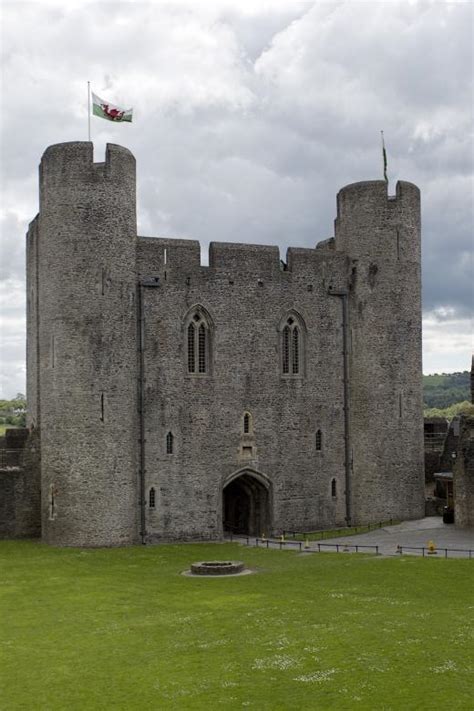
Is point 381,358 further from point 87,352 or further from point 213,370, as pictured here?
point 87,352

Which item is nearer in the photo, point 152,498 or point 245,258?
point 152,498

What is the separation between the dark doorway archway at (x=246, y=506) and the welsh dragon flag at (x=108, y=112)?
1789cm

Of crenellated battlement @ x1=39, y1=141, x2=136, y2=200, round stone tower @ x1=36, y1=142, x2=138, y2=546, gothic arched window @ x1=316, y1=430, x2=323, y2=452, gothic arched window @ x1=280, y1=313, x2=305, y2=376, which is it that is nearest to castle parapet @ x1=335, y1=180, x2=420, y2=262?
gothic arched window @ x1=280, y1=313, x2=305, y2=376

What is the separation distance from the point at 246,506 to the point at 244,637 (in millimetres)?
24029

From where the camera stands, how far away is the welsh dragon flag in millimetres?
41594

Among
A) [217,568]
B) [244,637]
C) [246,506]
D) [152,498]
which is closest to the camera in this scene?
[244,637]

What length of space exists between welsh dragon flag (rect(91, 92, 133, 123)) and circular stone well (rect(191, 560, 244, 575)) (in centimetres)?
2105

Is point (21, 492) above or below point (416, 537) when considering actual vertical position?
above

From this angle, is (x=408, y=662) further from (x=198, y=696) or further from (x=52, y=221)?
(x=52, y=221)

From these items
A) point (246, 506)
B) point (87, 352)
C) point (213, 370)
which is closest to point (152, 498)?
point (246, 506)

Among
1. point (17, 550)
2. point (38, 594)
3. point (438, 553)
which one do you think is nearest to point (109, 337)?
point (17, 550)

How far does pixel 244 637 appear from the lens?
74.0 ft

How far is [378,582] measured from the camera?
29.2 m

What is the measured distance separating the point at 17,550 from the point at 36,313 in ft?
40.7
